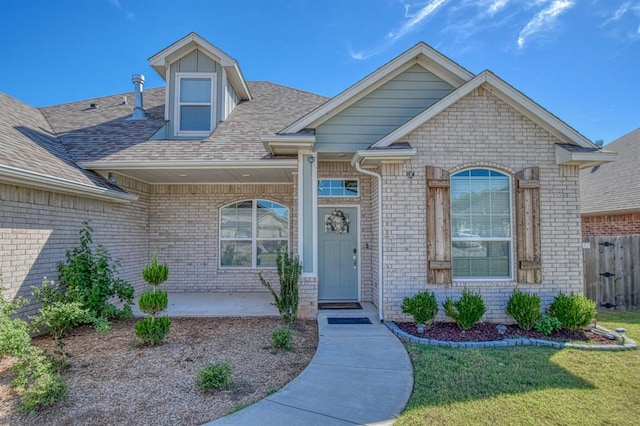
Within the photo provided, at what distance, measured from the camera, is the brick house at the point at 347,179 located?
639 cm

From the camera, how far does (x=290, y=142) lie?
22.4 feet

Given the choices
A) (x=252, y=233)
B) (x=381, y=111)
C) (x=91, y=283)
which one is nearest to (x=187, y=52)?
(x=252, y=233)

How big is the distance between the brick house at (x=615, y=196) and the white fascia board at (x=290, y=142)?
382 inches

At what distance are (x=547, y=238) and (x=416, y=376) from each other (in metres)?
4.14

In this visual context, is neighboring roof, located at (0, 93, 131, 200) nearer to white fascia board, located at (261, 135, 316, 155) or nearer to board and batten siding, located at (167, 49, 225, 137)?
board and batten siding, located at (167, 49, 225, 137)

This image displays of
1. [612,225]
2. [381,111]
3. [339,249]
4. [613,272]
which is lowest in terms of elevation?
[613,272]

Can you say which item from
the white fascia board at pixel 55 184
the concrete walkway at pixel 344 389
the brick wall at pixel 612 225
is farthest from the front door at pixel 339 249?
the brick wall at pixel 612 225

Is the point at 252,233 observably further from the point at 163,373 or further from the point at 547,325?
the point at 547,325

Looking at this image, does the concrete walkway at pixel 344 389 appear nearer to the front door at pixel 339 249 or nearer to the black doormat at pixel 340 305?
the black doormat at pixel 340 305

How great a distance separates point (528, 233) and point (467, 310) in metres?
1.93

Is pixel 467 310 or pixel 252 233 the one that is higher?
pixel 252 233

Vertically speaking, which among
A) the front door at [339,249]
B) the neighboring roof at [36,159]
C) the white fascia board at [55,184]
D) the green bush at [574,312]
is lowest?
the green bush at [574,312]

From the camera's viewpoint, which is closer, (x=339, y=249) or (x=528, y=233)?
(x=528, y=233)

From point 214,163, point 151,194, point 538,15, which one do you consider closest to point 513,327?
point 214,163
